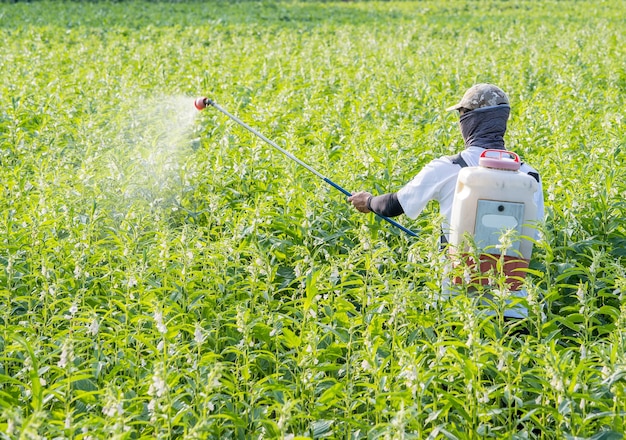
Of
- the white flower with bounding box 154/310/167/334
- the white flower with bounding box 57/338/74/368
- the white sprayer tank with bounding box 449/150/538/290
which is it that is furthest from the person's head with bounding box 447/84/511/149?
the white flower with bounding box 57/338/74/368

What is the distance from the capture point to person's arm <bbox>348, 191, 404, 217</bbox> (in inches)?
212

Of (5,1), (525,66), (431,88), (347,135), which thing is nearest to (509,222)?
(347,135)

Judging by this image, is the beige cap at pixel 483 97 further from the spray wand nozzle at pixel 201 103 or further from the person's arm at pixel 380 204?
the spray wand nozzle at pixel 201 103

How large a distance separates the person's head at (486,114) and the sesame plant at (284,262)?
0.71 metres

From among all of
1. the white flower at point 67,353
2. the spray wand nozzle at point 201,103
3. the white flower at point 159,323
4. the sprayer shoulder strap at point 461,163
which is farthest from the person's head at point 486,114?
the spray wand nozzle at point 201,103

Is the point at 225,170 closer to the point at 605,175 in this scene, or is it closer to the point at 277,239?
the point at 277,239

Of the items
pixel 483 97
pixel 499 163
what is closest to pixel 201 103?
pixel 483 97

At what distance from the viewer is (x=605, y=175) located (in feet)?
22.3

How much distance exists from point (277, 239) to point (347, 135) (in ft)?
12.0

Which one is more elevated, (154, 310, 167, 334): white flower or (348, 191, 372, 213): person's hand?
(348, 191, 372, 213): person's hand

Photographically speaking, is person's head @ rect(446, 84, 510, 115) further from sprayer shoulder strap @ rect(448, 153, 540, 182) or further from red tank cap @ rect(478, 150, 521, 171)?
red tank cap @ rect(478, 150, 521, 171)

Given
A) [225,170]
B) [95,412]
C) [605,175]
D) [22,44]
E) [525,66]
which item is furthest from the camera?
[22,44]

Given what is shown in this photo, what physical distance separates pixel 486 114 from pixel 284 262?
6.54 feet

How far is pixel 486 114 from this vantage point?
5242 millimetres
